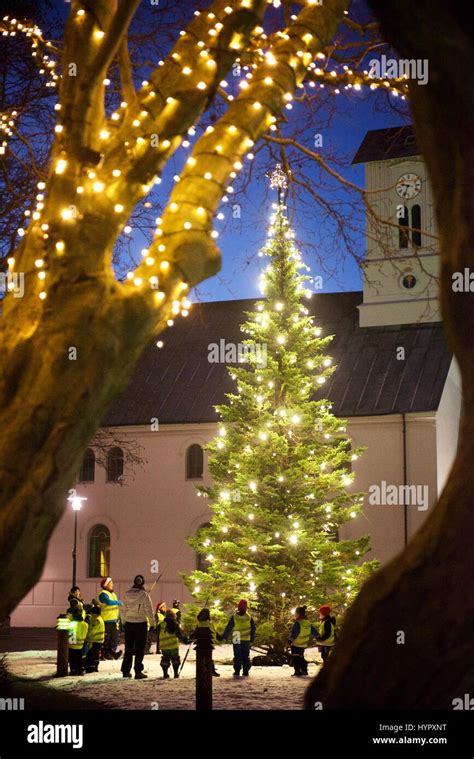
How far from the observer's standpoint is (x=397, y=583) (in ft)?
18.0

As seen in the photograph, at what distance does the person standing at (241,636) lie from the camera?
1850 cm

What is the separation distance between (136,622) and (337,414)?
22.3m

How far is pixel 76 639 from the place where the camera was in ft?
57.9

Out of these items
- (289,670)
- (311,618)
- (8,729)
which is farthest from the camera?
(311,618)

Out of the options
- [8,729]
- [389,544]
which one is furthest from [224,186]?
[389,544]

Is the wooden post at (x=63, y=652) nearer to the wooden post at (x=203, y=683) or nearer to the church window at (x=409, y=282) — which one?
the wooden post at (x=203, y=683)

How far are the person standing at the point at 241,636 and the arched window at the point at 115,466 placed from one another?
78.3 ft

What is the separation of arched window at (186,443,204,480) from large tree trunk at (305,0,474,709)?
116 feet

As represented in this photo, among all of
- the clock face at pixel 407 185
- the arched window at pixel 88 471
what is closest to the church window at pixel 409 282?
the clock face at pixel 407 185

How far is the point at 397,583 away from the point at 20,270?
3995 mm

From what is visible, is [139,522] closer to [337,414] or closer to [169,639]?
[337,414]

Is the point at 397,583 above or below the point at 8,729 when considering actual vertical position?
above

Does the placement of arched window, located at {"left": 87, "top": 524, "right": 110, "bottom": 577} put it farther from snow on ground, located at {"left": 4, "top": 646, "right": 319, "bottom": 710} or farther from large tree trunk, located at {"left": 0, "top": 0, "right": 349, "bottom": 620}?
large tree trunk, located at {"left": 0, "top": 0, "right": 349, "bottom": 620}

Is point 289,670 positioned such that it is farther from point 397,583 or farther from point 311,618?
point 397,583
